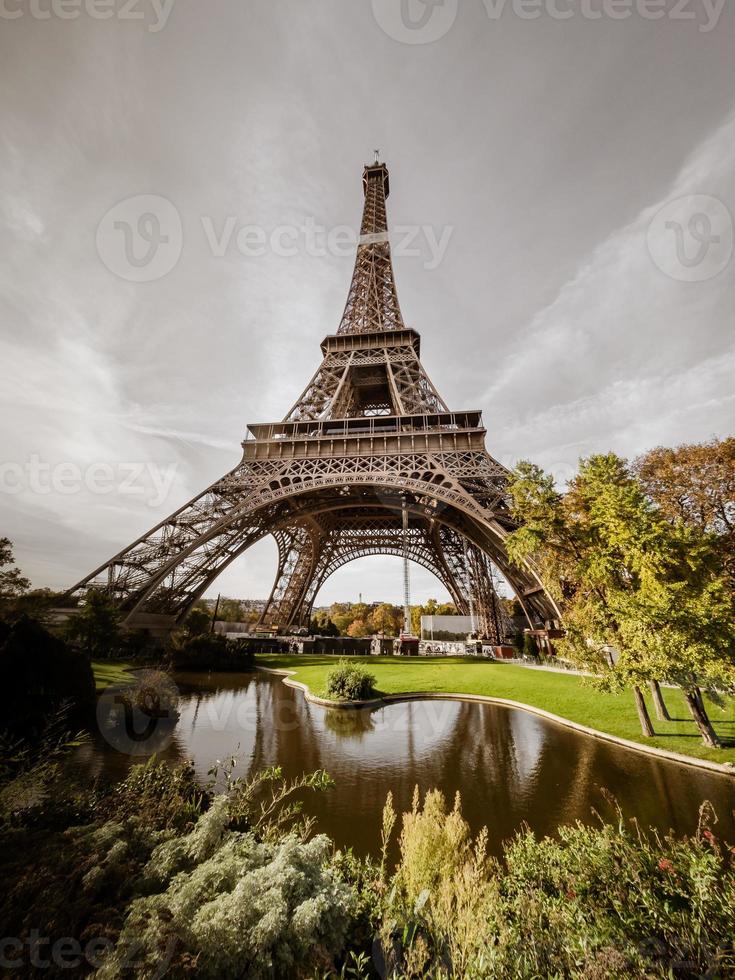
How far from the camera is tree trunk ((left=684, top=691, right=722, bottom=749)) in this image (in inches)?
349

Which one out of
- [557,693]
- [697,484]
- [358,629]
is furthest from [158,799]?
[358,629]

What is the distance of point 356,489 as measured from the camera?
2995cm

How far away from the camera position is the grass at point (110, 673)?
44.6ft

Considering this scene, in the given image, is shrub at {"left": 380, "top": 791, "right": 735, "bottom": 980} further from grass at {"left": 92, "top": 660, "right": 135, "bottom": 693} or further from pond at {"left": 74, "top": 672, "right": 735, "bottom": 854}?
grass at {"left": 92, "top": 660, "right": 135, "bottom": 693}

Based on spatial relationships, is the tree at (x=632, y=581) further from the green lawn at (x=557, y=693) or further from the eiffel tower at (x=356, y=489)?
the eiffel tower at (x=356, y=489)

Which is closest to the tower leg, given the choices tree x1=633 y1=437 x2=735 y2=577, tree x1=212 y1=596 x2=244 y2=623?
tree x1=633 y1=437 x2=735 y2=577

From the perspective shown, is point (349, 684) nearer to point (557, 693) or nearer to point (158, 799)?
point (557, 693)

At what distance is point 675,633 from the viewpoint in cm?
831

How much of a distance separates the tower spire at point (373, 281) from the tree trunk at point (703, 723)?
29.6m

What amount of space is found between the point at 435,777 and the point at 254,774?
140 inches

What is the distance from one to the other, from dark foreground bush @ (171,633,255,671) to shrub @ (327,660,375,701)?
10.9 metres

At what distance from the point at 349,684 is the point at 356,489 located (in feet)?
57.5

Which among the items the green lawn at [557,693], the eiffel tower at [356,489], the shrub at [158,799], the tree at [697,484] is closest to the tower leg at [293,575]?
the eiffel tower at [356,489]

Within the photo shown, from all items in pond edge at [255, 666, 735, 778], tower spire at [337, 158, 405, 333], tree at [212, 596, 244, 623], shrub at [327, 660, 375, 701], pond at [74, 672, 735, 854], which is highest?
tower spire at [337, 158, 405, 333]
